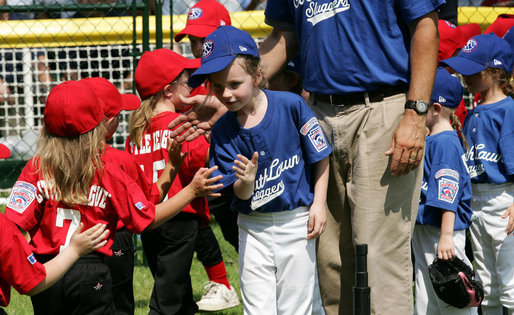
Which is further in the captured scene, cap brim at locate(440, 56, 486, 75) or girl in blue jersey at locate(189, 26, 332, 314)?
cap brim at locate(440, 56, 486, 75)

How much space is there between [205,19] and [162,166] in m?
1.25

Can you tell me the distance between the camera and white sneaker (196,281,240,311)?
533 cm

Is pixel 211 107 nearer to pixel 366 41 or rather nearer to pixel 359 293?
pixel 366 41

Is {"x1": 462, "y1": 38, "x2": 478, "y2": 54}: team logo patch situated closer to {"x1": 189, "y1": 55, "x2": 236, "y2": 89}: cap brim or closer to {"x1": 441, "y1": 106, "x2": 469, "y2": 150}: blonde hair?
{"x1": 441, "y1": 106, "x2": 469, "y2": 150}: blonde hair

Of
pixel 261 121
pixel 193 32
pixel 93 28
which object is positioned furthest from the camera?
pixel 93 28

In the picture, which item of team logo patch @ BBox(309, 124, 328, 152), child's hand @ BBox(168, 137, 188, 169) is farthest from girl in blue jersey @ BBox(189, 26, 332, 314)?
child's hand @ BBox(168, 137, 188, 169)

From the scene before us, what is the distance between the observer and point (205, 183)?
3.45 metres

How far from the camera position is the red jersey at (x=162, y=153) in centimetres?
434

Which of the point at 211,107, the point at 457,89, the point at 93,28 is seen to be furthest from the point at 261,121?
the point at 93,28

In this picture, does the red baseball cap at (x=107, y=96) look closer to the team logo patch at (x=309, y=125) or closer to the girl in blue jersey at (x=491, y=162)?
the team logo patch at (x=309, y=125)

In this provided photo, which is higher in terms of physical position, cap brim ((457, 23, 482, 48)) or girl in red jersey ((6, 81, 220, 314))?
cap brim ((457, 23, 482, 48))

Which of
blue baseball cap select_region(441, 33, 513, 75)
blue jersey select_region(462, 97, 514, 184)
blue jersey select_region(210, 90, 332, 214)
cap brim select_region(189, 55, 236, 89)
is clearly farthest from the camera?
blue baseball cap select_region(441, 33, 513, 75)

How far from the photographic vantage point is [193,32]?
5023 millimetres

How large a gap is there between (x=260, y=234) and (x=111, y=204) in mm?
715
